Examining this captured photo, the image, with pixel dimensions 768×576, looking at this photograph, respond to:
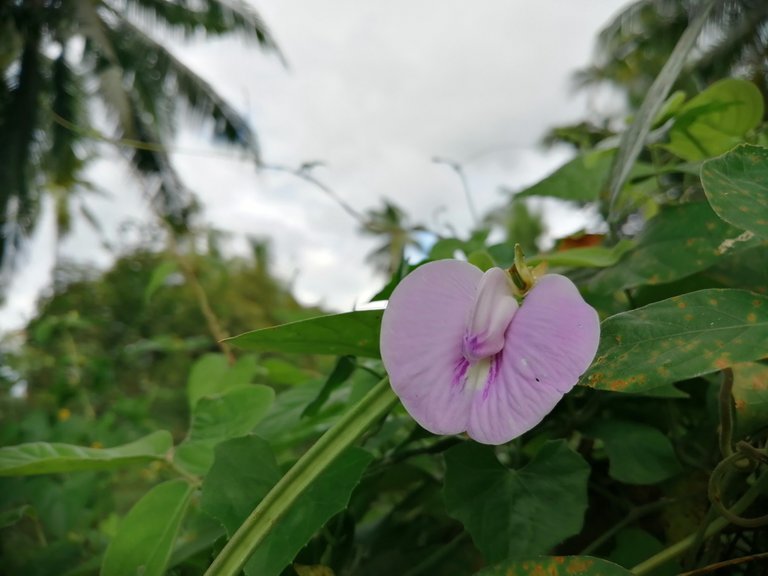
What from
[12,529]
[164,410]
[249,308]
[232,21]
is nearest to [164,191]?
[249,308]

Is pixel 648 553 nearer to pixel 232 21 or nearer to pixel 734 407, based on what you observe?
pixel 734 407

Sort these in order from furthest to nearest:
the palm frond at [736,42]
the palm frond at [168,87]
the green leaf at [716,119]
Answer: the palm frond at [168,87]
the palm frond at [736,42]
the green leaf at [716,119]

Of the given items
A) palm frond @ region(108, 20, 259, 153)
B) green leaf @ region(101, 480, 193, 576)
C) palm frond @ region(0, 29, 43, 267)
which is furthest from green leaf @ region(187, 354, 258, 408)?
palm frond @ region(108, 20, 259, 153)

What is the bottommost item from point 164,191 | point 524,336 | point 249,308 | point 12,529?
point 249,308

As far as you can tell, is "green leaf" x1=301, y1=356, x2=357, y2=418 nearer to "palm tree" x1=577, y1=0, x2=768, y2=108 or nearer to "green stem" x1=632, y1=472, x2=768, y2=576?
"green stem" x1=632, y1=472, x2=768, y2=576

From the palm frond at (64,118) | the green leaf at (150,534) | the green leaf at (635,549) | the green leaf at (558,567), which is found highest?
the palm frond at (64,118)

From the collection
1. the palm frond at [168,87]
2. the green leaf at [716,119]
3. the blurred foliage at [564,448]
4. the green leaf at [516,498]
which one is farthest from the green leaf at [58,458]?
the palm frond at [168,87]

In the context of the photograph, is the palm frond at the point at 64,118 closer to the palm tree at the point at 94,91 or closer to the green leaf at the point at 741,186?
the palm tree at the point at 94,91
